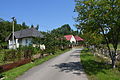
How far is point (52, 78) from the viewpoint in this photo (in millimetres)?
8711

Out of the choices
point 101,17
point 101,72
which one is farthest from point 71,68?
point 101,17

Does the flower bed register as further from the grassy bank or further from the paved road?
the grassy bank

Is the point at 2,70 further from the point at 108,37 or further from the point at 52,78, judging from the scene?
the point at 108,37

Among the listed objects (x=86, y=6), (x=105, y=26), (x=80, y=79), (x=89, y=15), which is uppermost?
(x=86, y=6)

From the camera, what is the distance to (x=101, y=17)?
1107cm

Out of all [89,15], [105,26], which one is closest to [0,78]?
[89,15]

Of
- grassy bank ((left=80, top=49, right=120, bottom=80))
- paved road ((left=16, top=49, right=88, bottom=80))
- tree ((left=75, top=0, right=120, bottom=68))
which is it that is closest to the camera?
grassy bank ((left=80, top=49, right=120, bottom=80))

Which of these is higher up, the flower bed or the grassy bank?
the flower bed

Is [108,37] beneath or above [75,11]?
beneath

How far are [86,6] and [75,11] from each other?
1.22 meters

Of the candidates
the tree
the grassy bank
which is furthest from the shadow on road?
the tree

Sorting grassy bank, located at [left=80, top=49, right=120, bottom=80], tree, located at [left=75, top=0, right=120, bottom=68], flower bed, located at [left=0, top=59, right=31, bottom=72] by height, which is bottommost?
grassy bank, located at [left=80, top=49, right=120, bottom=80]

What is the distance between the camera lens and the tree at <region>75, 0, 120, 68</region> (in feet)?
34.9

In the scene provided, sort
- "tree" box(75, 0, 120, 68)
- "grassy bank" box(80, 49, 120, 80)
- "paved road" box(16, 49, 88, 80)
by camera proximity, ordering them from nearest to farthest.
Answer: "grassy bank" box(80, 49, 120, 80)
"paved road" box(16, 49, 88, 80)
"tree" box(75, 0, 120, 68)
